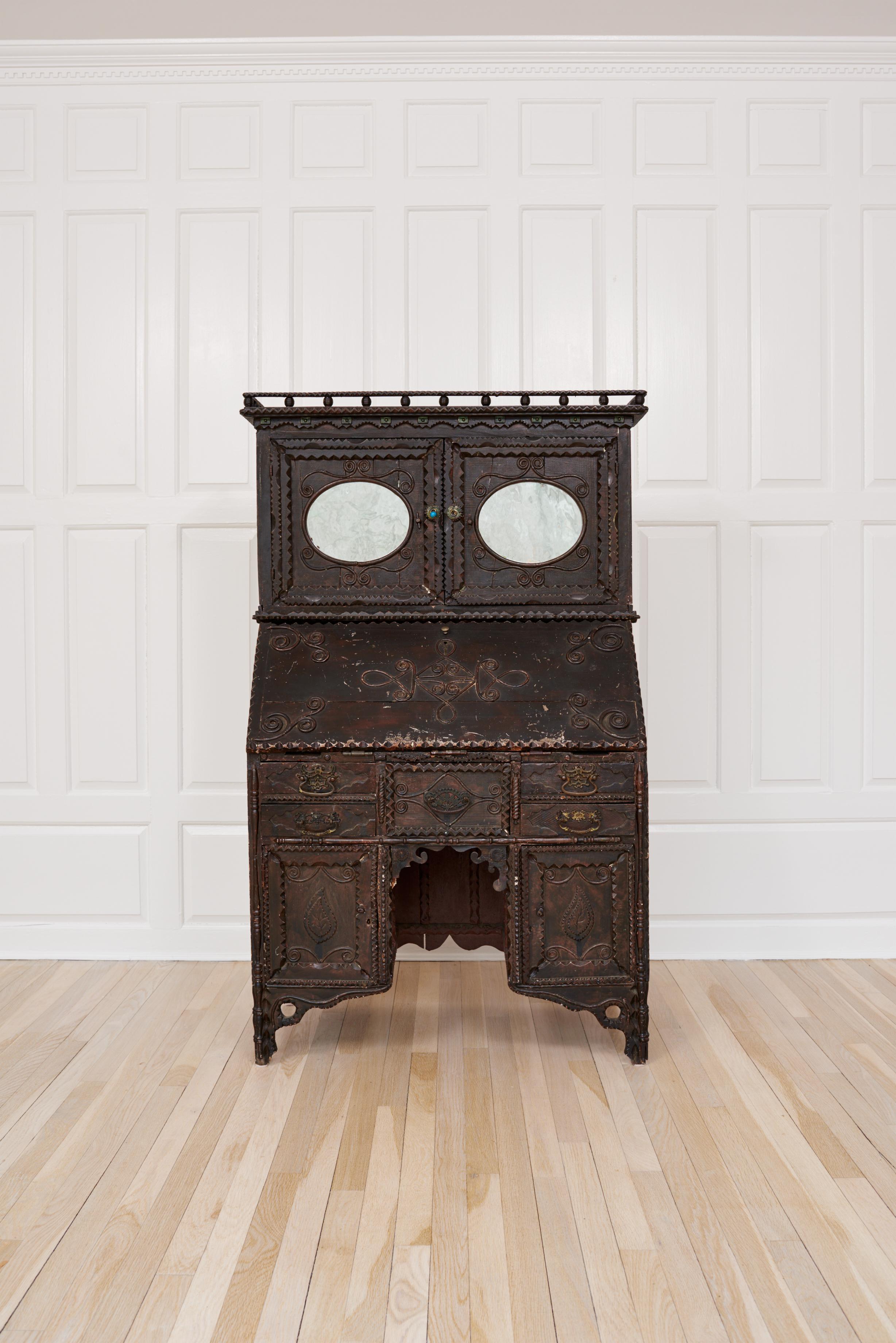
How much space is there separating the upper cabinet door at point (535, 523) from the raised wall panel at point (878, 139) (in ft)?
5.73

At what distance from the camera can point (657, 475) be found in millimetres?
3289

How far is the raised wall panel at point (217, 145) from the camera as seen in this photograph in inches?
128

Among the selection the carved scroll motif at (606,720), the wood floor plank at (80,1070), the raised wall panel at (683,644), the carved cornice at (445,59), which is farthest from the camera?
the raised wall panel at (683,644)

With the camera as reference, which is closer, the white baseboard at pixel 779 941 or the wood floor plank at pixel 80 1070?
the wood floor plank at pixel 80 1070

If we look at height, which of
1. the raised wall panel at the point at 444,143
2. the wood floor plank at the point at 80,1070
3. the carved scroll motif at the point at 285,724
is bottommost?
the wood floor plank at the point at 80,1070

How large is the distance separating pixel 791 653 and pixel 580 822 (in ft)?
4.26

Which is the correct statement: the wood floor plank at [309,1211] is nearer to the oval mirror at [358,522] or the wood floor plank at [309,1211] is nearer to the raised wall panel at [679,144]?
the oval mirror at [358,522]

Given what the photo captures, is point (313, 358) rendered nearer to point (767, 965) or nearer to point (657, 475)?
point (657, 475)

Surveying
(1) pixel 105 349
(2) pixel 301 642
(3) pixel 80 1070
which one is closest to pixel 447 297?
(1) pixel 105 349

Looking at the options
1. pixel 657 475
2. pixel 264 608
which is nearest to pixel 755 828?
pixel 657 475

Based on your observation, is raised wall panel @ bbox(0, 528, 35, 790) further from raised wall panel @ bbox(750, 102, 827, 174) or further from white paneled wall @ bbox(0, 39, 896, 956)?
raised wall panel @ bbox(750, 102, 827, 174)

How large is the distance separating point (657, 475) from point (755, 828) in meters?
1.33

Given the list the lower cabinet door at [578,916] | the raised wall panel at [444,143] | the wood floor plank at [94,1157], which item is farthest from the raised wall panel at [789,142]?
the wood floor plank at [94,1157]

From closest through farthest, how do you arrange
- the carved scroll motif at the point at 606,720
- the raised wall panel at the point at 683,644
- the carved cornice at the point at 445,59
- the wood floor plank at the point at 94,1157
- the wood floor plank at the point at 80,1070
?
the wood floor plank at the point at 94,1157, the wood floor plank at the point at 80,1070, the carved scroll motif at the point at 606,720, the carved cornice at the point at 445,59, the raised wall panel at the point at 683,644
